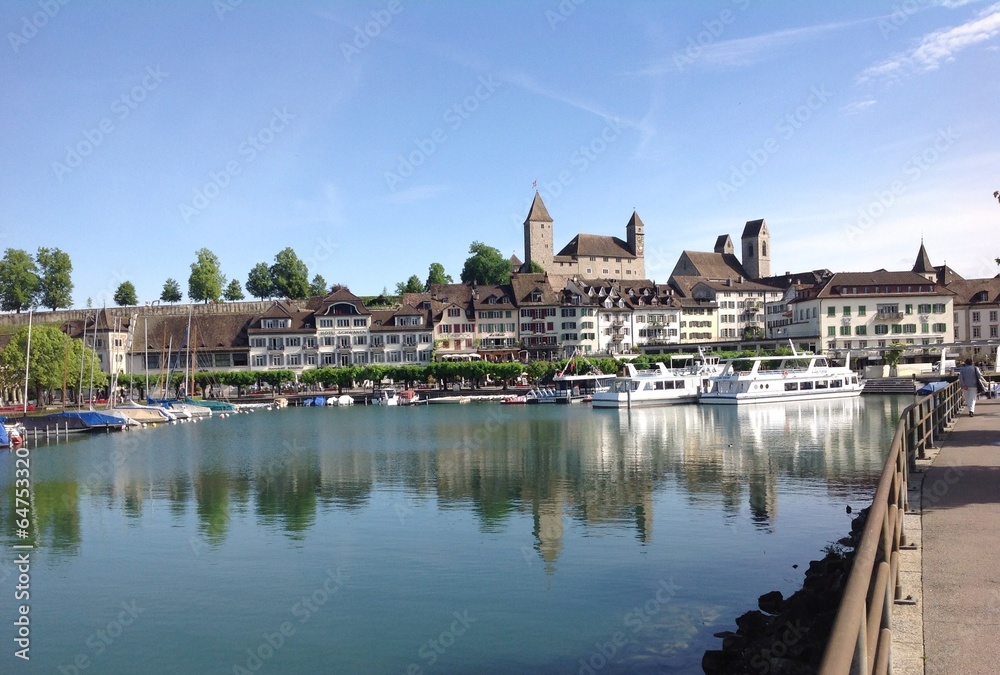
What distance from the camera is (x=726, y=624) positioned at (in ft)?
55.6

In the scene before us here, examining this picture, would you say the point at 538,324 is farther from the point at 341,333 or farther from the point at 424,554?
the point at 424,554

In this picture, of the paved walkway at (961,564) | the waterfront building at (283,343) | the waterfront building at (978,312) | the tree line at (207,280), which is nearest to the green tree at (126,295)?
the tree line at (207,280)

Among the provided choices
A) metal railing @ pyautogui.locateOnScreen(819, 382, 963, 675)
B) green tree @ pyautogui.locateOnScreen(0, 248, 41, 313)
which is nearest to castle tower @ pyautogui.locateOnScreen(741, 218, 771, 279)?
green tree @ pyautogui.locateOnScreen(0, 248, 41, 313)

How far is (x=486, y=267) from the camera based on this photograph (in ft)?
501

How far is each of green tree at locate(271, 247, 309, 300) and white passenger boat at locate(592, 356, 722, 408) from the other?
7913cm

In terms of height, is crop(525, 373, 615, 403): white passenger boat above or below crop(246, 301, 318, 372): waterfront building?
below

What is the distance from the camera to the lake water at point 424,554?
56.0 ft

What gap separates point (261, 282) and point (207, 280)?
892 cm

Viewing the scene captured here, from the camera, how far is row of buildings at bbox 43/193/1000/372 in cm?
11988

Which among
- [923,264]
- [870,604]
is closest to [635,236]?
[923,264]

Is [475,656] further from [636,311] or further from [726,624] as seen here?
[636,311]

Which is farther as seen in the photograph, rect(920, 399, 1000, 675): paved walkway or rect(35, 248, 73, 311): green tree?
rect(35, 248, 73, 311): green tree

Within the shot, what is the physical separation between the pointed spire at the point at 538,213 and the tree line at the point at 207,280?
42.0 ft

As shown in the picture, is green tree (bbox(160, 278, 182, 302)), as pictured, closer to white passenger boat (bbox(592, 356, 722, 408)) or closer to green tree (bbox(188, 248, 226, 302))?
green tree (bbox(188, 248, 226, 302))
